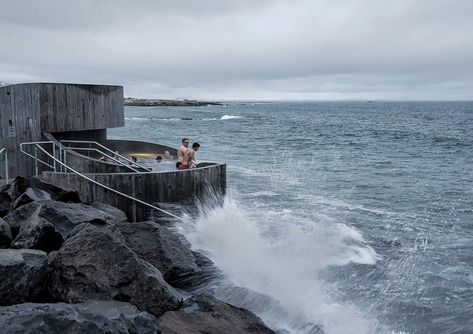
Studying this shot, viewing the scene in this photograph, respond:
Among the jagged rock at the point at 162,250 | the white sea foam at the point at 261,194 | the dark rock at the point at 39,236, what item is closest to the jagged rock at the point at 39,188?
the jagged rock at the point at 162,250

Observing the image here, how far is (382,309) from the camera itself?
→ 9742 mm

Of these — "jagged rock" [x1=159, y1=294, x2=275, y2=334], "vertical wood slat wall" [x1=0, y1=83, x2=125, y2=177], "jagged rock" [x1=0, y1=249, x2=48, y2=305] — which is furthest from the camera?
"vertical wood slat wall" [x1=0, y1=83, x2=125, y2=177]

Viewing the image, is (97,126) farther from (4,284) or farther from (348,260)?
(4,284)

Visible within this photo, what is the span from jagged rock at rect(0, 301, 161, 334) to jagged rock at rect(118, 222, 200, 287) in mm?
3029

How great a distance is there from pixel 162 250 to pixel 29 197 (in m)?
3.35

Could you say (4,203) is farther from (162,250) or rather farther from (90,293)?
(90,293)

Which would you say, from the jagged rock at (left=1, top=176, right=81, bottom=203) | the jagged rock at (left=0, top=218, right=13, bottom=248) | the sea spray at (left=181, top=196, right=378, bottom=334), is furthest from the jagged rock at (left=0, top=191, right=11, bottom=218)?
the sea spray at (left=181, top=196, right=378, bottom=334)

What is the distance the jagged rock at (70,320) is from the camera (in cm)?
499

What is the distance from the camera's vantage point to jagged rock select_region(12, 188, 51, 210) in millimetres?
10479

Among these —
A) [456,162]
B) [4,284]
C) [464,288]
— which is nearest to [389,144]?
[456,162]

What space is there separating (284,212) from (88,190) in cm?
744

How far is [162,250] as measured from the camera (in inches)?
356

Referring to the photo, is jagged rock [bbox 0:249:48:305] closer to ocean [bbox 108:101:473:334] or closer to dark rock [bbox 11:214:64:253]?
dark rock [bbox 11:214:64:253]

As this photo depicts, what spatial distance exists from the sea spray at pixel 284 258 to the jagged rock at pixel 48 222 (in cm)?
277
